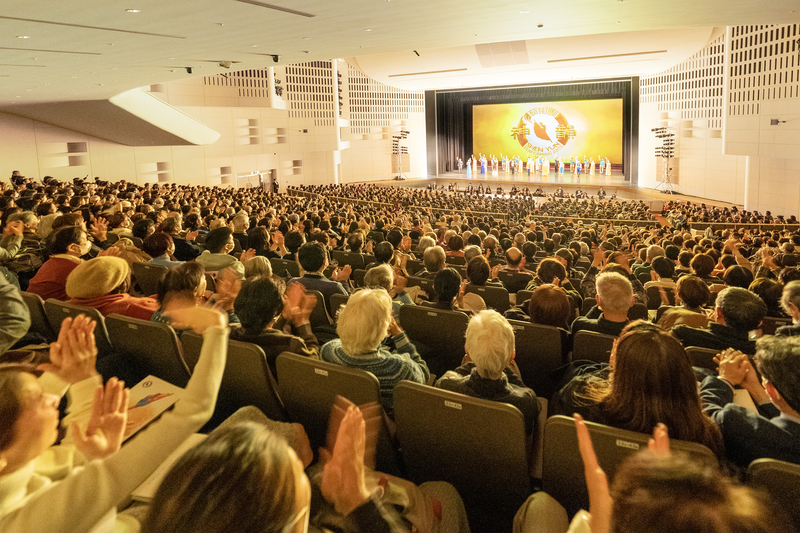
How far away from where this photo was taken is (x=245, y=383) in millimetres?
2770

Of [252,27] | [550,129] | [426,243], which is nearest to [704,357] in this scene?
[426,243]

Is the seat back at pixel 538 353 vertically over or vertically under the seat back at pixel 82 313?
under

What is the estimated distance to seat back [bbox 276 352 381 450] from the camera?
7.93 feet

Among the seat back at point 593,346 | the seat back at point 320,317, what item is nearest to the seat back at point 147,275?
the seat back at point 320,317

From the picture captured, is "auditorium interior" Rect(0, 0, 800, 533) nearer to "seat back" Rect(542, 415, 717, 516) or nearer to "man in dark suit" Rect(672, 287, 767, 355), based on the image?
"seat back" Rect(542, 415, 717, 516)

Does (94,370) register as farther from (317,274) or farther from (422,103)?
(422,103)

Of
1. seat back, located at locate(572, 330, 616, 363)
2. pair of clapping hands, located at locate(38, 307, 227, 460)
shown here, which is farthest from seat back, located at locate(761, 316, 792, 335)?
pair of clapping hands, located at locate(38, 307, 227, 460)

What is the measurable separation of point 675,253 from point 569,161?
31.9 metres

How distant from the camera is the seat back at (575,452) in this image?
6.10 ft

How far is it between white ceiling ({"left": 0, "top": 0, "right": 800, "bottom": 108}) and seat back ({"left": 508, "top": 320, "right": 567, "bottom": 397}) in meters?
4.72

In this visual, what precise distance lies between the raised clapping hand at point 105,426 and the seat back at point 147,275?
10.7 feet

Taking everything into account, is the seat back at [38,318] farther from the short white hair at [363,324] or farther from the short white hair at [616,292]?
the short white hair at [616,292]

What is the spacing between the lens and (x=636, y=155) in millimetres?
34656

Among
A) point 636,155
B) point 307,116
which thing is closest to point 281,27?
point 307,116
